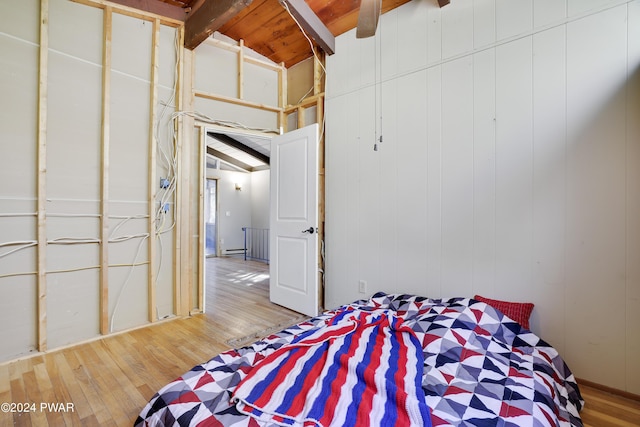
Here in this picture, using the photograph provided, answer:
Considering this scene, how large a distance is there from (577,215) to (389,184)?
1.36 metres

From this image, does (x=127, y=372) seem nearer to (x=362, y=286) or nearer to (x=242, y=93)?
(x=362, y=286)

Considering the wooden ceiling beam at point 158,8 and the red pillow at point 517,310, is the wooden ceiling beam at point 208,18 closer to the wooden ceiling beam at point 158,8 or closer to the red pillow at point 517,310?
the wooden ceiling beam at point 158,8

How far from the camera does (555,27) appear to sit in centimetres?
194

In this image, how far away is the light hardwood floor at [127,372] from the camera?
1.58 m

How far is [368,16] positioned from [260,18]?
72.6 inches

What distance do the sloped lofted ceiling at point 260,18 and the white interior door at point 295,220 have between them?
42.8 inches

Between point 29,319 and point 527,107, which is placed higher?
point 527,107

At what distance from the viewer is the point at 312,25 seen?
285cm

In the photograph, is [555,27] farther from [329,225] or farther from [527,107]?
[329,225]

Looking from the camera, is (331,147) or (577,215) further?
(331,147)

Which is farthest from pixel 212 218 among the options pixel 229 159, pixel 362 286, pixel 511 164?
pixel 511 164

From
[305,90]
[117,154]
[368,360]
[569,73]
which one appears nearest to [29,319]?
[117,154]

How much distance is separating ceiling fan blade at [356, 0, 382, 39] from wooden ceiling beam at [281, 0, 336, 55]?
1048mm

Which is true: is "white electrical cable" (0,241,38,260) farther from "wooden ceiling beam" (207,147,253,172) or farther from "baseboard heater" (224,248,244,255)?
"baseboard heater" (224,248,244,255)
